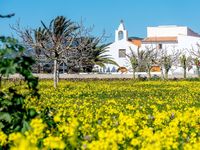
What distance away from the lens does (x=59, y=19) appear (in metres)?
41.3

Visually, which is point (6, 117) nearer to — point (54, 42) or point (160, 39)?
point (54, 42)

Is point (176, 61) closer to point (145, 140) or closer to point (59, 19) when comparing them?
point (59, 19)

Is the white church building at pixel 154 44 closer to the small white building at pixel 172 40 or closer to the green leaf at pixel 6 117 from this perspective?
the small white building at pixel 172 40

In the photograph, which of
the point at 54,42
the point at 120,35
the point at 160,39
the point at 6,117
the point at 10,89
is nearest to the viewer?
the point at 6,117

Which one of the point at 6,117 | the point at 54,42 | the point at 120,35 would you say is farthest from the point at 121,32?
the point at 6,117

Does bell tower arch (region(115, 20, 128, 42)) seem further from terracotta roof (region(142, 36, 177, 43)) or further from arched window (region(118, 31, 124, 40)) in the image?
terracotta roof (region(142, 36, 177, 43))

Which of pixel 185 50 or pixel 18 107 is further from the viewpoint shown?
pixel 185 50

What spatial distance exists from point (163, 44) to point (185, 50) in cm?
406

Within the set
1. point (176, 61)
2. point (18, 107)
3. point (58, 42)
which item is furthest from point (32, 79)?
point (176, 61)

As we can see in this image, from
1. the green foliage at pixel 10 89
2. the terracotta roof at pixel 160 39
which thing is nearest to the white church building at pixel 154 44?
the terracotta roof at pixel 160 39

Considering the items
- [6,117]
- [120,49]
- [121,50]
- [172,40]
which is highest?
[172,40]

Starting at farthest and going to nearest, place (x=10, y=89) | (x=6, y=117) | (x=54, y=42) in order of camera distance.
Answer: (x=54, y=42) < (x=10, y=89) < (x=6, y=117)

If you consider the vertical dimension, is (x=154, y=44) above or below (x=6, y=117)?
above

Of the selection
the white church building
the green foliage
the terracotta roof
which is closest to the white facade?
the white church building
